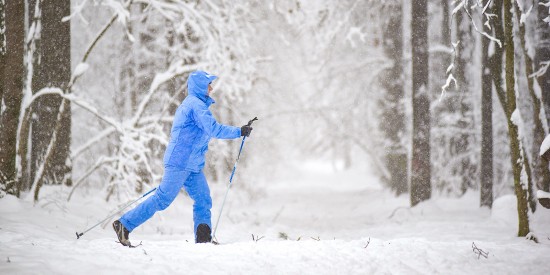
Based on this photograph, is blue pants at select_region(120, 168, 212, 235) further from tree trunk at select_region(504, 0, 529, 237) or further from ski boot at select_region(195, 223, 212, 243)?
tree trunk at select_region(504, 0, 529, 237)

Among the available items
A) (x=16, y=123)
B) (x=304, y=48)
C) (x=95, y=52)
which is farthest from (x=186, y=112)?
(x=304, y=48)

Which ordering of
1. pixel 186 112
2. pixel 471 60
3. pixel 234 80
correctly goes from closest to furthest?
pixel 186 112
pixel 234 80
pixel 471 60

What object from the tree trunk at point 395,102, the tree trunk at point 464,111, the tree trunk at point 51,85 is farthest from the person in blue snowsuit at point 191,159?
the tree trunk at point 395,102

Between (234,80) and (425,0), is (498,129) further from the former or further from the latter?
(234,80)

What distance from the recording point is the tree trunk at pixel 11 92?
7086 mm

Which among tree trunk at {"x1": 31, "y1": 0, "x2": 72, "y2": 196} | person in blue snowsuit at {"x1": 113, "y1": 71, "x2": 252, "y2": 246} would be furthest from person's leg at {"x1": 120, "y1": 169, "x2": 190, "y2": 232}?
tree trunk at {"x1": 31, "y1": 0, "x2": 72, "y2": 196}

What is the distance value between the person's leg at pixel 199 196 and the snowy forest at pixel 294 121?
0.36 metres

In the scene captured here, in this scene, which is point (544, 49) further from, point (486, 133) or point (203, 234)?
point (203, 234)

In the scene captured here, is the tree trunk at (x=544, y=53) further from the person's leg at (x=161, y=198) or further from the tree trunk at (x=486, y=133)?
the person's leg at (x=161, y=198)

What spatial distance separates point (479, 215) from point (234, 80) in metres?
5.85

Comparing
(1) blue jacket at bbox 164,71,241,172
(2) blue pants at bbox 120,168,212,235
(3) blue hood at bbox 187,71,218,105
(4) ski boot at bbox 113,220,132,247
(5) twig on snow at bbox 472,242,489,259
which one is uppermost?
(3) blue hood at bbox 187,71,218,105

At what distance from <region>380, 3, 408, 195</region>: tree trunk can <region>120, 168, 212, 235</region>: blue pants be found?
9.77 meters

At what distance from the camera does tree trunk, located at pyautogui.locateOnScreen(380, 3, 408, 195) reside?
14609 mm

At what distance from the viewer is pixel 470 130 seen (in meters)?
12.8
